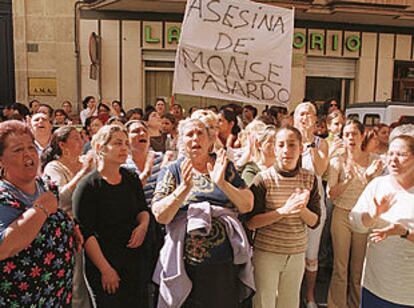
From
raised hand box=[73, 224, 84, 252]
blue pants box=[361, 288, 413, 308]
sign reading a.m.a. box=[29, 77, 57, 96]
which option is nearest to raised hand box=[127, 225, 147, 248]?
raised hand box=[73, 224, 84, 252]

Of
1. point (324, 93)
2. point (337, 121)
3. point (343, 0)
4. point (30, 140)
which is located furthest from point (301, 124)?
point (324, 93)

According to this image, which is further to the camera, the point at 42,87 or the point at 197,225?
the point at 42,87

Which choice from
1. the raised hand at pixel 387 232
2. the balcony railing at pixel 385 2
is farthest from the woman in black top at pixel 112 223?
the balcony railing at pixel 385 2

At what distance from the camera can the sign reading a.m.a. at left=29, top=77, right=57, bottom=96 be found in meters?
11.1

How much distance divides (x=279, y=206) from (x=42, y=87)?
377 inches

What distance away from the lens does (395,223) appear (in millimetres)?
2689

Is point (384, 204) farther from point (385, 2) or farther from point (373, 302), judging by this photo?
point (385, 2)

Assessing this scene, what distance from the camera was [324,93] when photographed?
12.6m

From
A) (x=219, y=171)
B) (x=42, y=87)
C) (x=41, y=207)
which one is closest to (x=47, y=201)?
(x=41, y=207)

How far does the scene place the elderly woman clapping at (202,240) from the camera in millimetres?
2752

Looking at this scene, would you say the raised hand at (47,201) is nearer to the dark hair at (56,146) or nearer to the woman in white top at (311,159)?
the dark hair at (56,146)

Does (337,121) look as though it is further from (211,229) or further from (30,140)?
(30,140)

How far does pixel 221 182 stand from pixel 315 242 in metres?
1.92

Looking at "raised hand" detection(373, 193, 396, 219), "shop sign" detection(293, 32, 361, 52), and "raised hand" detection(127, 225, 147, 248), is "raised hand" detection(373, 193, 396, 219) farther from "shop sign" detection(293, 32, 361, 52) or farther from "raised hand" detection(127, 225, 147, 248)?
"shop sign" detection(293, 32, 361, 52)
